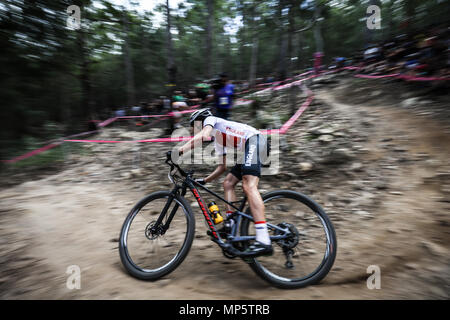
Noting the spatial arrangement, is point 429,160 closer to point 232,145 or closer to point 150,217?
point 232,145

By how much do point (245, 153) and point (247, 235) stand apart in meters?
0.93

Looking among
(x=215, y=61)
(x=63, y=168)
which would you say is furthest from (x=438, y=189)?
(x=215, y=61)

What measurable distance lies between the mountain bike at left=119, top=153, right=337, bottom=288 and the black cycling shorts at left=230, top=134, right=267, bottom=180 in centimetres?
32

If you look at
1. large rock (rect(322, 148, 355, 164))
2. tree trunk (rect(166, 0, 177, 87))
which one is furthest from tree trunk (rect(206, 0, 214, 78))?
large rock (rect(322, 148, 355, 164))

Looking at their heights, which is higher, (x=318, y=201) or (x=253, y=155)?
(x=253, y=155)

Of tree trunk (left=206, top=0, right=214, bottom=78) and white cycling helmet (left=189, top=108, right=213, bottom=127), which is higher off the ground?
tree trunk (left=206, top=0, right=214, bottom=78)

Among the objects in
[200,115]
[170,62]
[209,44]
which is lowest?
[200,115]

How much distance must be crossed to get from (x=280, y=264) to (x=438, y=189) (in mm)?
2899

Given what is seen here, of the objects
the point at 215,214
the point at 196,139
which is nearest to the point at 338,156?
the point at 215,214

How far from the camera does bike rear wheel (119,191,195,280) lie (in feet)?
8.80

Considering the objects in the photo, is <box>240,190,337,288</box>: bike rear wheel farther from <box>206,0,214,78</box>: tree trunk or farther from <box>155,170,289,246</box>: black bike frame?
<box>206,0,214,78</box>: tree trunk

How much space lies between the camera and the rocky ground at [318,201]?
8.31 feet

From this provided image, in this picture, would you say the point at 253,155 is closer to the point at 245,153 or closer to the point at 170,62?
the point at 245,153

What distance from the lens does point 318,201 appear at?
4145mm
